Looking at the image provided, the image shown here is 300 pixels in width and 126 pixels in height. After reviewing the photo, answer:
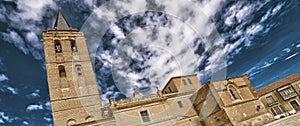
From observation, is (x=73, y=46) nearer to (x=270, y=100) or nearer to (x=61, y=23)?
(x=61, y=23)

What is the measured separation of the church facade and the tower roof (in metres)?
2.77

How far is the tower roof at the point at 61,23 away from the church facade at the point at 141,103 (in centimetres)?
277

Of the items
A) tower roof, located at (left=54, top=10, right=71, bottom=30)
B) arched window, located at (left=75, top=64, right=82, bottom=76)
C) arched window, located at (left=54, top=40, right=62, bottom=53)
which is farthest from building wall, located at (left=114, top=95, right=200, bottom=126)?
tower roof, located at (left=54, top=10, right=71, bottom=30)

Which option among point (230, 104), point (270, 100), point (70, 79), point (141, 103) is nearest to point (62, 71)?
point (70, 79)

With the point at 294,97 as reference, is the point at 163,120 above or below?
above

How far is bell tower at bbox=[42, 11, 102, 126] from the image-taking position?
19844 millimetres

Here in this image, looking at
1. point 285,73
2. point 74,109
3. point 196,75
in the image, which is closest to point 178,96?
point 196,75

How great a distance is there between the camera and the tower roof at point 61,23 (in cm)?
2793

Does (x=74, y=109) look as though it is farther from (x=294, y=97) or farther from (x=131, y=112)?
(x=294, y=97)

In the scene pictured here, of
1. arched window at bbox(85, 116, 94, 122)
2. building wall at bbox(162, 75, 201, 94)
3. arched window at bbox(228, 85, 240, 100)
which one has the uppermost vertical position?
building wall at bbox(162, 75, 201, 94)

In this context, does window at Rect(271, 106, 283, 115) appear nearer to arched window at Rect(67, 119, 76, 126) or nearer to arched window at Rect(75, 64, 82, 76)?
arched window at Rect(67, 119, 76, 126)

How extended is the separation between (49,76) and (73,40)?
742cm

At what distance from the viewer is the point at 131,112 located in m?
19.9

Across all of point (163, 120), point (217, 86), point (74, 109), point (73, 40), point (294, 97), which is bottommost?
point (294, 97)
